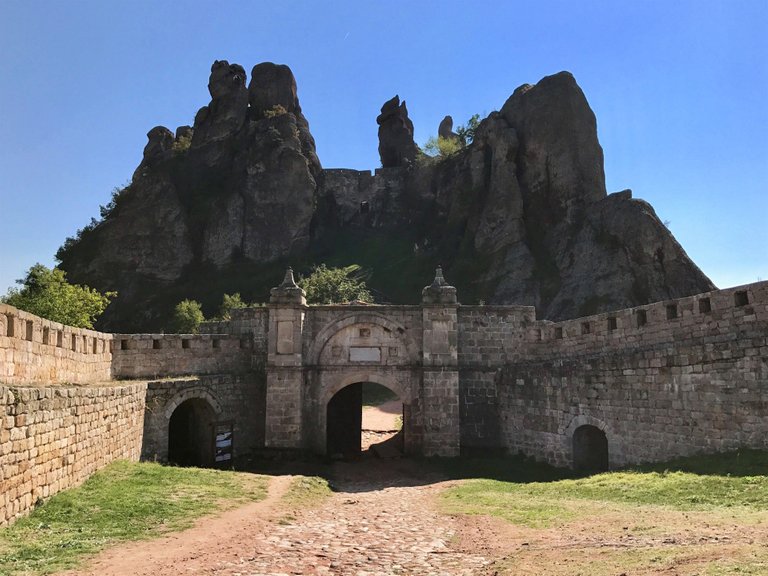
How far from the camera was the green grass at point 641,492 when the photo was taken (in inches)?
378

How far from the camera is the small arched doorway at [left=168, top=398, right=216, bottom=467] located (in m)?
18.4

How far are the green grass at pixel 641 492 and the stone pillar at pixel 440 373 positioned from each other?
4.35 meters

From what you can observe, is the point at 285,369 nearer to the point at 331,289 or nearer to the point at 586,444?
the point at 586,444

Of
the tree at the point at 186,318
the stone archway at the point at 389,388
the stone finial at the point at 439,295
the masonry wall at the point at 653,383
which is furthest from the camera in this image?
the tree at the point at 186,318

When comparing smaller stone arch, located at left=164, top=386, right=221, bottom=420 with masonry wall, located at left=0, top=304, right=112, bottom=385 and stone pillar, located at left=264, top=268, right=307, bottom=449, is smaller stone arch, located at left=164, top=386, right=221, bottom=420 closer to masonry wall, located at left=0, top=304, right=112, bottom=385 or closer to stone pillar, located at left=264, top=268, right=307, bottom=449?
stone pillar, located at left=264, top=268, right=307, bottom=449

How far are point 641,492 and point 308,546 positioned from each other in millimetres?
6296

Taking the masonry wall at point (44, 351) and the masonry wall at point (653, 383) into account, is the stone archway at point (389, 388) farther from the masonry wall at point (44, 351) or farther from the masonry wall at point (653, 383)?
the masonry wall at point (44, 351)

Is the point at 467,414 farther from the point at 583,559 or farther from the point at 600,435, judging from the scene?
the point at 583,559

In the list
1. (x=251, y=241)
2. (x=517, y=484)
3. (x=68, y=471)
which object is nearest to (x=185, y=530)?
(x=68, y=471)

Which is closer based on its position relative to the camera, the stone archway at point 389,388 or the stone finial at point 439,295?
the stone archway at point 389,388

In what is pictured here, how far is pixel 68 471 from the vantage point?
10148 millimetres

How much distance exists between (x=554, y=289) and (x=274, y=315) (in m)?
24.8

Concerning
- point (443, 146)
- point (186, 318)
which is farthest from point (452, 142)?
point (186, 318)

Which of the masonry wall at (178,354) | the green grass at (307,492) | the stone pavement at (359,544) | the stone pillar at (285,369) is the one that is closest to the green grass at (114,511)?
the green grass at (307,492)
